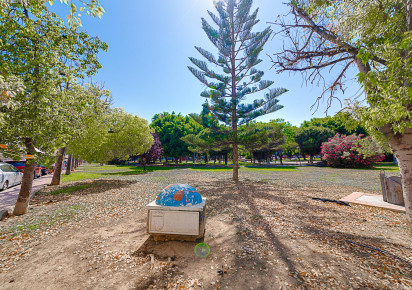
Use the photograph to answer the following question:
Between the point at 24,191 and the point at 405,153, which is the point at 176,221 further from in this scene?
the point at 24,191

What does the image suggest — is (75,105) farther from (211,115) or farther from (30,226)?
(211,115)

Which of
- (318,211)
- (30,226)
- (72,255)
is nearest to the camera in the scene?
(72,255)

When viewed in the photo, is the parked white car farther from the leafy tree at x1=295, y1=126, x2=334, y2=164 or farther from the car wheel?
the leafy tree at x1=295, y1=126, x2=334, y2=164

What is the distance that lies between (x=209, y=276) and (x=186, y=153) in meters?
30.1

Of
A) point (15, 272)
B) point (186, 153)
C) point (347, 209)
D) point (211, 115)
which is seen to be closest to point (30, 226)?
point (15, 272)

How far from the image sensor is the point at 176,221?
356cm

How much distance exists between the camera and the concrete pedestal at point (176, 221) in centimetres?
351

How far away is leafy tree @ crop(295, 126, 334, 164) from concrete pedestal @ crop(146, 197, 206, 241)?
37.4m

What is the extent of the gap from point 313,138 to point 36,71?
40259 mm

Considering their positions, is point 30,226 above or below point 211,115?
below

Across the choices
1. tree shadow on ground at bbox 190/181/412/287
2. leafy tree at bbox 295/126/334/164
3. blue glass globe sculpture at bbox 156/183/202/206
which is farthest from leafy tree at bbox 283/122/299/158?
blue glass globe sculpture at bbox 156/183/202/206

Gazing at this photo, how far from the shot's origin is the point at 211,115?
12898 mm

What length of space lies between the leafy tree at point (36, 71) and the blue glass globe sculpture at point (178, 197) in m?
4.17

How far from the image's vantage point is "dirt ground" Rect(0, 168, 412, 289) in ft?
8.23
